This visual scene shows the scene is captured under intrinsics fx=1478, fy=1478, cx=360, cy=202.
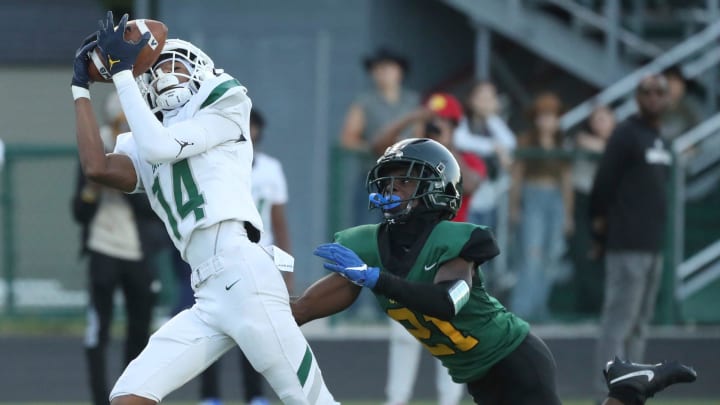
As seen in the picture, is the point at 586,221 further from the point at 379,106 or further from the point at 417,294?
the point at 417,294

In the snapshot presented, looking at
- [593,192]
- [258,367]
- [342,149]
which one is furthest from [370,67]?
[258,367]

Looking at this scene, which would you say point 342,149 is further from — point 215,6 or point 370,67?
point 215,6

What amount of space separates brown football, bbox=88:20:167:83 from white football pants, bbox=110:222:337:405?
71 cm

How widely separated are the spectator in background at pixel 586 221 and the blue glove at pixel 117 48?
7.38m

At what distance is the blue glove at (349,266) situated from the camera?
5.31 metres

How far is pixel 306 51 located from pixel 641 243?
5.98m

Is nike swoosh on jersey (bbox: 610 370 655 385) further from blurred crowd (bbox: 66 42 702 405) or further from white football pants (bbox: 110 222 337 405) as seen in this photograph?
blurred crowd (bbox: 66 42 702 405)

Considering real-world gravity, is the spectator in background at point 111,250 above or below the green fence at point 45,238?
above

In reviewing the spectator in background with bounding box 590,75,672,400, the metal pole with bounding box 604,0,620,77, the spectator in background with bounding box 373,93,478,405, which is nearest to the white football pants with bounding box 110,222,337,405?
the spectator in background with bounding box 373,93,478,405

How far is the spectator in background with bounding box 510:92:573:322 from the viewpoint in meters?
12.4

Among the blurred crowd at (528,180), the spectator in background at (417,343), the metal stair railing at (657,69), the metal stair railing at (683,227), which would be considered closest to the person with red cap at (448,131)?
the spectator in background at (417,343)

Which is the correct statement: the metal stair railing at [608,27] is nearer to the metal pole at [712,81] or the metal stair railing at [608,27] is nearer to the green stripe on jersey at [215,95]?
the metal pole at [712,81]

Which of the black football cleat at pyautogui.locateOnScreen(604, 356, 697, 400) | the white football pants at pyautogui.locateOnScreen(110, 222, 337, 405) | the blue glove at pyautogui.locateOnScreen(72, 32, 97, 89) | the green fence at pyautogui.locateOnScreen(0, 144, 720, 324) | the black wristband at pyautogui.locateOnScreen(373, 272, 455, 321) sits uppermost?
the blue glove at pyautogui.locateOnScreen(72, 32, 97, 89)

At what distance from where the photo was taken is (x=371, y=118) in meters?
11.9
